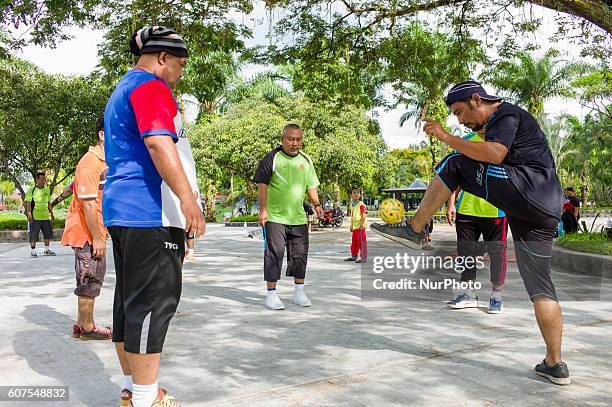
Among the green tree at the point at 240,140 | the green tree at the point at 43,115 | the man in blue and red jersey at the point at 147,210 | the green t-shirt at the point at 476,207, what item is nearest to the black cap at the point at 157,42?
the man in blue and red jersey at the point at 147,210

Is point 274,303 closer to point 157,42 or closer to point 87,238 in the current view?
point 87,238

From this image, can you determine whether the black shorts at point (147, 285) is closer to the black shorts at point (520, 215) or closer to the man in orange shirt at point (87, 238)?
the man in orange shirt at point (87, 238)

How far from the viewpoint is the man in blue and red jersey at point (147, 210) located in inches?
98.0

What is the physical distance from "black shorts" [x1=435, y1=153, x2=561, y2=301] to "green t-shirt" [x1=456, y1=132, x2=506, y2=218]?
2.03 meters

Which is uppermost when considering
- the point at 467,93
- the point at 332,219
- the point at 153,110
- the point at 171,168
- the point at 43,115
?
the point at 43,115

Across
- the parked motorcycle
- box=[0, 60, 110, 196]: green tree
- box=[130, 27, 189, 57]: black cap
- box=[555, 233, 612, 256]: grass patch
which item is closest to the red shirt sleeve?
box=[130, 27, 189, 57]: black cap

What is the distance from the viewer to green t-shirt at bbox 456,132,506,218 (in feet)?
18.8

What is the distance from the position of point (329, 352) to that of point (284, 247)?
2.13 meters

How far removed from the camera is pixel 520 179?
11.4ft

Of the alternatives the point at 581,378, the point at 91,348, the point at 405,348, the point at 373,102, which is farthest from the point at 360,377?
the point at 373,102

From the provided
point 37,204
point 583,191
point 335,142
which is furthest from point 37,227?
point 583,191

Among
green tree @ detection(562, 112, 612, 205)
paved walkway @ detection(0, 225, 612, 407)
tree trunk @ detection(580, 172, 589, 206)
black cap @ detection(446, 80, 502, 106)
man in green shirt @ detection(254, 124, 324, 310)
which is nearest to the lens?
paved walkway @ detection(0, 225, 612, 407)

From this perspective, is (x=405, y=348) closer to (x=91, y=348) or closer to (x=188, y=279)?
(x=91, y=348)

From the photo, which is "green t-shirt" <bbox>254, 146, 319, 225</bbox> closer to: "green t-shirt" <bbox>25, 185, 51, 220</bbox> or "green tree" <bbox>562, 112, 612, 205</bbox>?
"green t-shirt" <bbox>25, 185, 51, 220</bbox>
